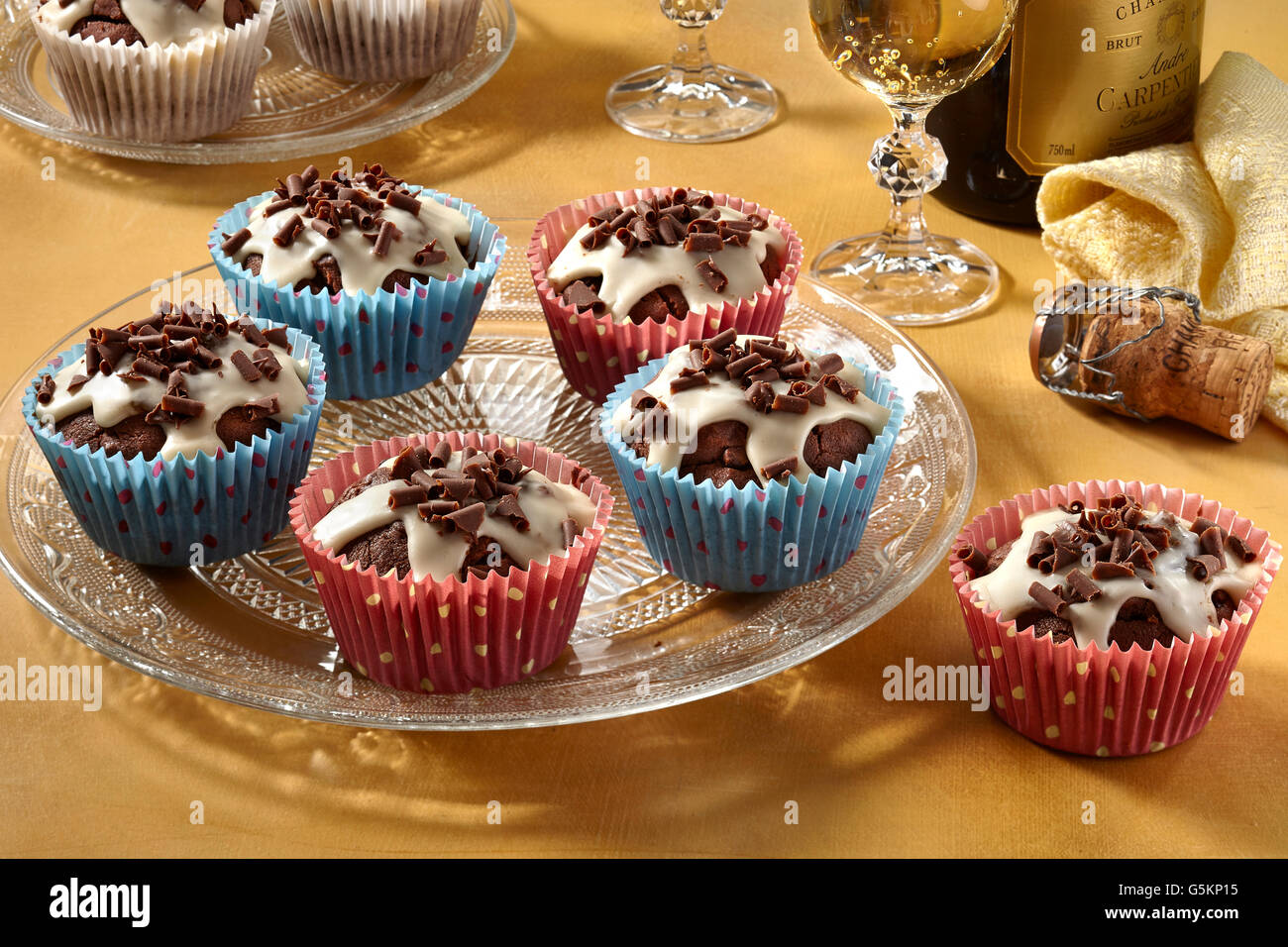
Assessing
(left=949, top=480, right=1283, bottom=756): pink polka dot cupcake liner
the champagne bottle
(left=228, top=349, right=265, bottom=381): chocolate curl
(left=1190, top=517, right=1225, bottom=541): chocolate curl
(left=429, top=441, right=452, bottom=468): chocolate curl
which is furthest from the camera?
the champagne bottle

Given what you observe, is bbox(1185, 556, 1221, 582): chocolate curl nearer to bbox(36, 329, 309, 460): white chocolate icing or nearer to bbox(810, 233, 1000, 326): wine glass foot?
bbox(810, 233, 1000, 326): wine glass foot

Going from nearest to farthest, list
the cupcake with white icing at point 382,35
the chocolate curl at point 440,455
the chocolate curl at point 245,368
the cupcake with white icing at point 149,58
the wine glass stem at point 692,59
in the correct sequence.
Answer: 1. the chocolate curl at point 440,455
2. the chocolate curl at point 245,368
3. the cupcake with white icing at point 149,58
4. the cupcake with white icing at point 382,35
5. the wine glass stem at point 692,59

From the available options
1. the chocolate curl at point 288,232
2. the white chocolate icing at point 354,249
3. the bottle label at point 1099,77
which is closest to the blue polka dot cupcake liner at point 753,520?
the white chocolate icing at point 354,249

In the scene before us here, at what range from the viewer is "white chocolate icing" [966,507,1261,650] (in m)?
1.31

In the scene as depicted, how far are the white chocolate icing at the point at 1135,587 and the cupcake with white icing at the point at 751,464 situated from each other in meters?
0.22

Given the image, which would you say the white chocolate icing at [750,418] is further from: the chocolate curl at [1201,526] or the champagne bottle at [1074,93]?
the champagne bottle at [1074,93]

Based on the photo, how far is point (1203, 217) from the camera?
6.63ft

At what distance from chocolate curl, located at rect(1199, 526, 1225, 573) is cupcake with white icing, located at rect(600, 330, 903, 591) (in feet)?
1.12

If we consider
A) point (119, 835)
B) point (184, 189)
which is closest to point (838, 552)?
point (119, 835)

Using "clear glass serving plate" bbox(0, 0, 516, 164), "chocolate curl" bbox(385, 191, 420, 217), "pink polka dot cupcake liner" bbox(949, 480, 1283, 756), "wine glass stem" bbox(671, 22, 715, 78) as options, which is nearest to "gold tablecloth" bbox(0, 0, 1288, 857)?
"pink polka dot cupcake liner" bbox(949, 480, 1283, 756)

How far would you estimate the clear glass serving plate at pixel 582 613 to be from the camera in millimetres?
1372

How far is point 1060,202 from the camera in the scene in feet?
6.90

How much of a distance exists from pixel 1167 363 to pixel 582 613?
80cm

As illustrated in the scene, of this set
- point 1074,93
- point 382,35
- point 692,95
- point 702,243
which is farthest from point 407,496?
point 692,95
